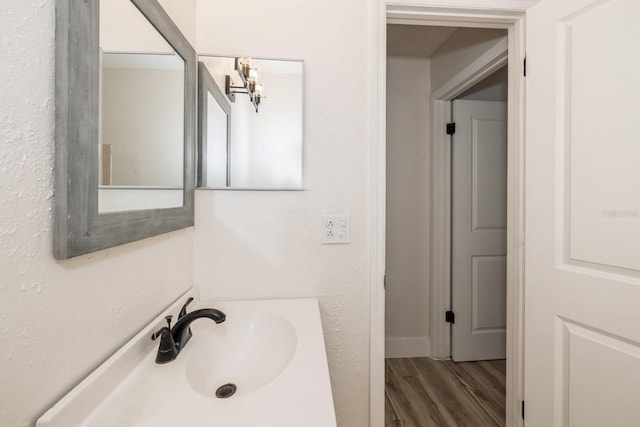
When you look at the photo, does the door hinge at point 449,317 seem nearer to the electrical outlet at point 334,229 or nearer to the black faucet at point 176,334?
the electrical outlet at point 334,229

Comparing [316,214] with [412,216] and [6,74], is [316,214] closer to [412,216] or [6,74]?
[6,74]

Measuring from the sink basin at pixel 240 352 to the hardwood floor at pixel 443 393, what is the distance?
110 cm

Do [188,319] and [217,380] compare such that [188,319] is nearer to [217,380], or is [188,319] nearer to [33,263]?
[217,380]

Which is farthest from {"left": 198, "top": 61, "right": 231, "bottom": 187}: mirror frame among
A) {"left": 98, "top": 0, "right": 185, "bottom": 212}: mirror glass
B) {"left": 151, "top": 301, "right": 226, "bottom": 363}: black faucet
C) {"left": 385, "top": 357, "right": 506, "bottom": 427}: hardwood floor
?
{"left": 385, "top": 357, "right": 506, "bottom": 427}: hardwood floor

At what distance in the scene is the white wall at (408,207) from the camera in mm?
2178

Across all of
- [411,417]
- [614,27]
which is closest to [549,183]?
[614,27]

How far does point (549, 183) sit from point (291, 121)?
106 cm

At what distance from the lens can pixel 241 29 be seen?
110 cm

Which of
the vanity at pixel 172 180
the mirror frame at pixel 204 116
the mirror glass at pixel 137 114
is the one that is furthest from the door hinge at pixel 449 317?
the mirror glass at pixel 137 114

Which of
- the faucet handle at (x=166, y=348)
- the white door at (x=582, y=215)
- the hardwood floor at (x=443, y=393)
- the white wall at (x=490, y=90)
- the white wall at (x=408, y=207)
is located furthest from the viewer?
the white wall at (x=408, y=207)

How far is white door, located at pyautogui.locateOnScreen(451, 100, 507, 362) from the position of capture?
2105mm

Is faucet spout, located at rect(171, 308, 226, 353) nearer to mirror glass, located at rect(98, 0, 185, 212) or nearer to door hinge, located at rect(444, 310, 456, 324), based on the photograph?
mirror glass, located at rect(98, 0, 185, 212)

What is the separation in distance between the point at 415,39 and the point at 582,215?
1.61 m

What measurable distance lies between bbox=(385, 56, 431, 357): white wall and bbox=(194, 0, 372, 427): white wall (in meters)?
1.11
